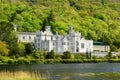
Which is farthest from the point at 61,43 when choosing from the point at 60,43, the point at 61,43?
the point at 60,43

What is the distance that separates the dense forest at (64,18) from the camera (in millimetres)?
119594

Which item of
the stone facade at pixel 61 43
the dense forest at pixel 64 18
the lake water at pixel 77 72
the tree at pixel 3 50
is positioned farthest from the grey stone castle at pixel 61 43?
the lake water at pixel 77 72

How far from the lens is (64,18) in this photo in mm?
151625

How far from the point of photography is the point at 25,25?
424 feet

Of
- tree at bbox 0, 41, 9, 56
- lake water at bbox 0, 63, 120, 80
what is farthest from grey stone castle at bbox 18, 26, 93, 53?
lake water at bbox 0, 63, 120, 80

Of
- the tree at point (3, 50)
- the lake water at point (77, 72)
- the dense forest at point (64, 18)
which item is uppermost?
the dense forest at point (64, 18)

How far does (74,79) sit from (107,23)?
121m

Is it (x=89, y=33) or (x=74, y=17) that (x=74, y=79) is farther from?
(x=74, y=17)

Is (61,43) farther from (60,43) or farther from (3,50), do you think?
(3,50)

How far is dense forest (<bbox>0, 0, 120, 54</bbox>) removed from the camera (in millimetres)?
119594

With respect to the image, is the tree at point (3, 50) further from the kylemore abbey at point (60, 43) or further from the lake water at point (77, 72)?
the lake water at point (77, 72)

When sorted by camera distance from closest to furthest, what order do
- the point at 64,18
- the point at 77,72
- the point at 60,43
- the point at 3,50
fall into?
the point at 77,72 < the point at 3,50 < the point at 60,43 < the point at 64,18

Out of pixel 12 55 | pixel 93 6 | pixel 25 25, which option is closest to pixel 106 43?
pixel 25 25

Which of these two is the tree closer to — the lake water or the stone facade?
the stone facade
